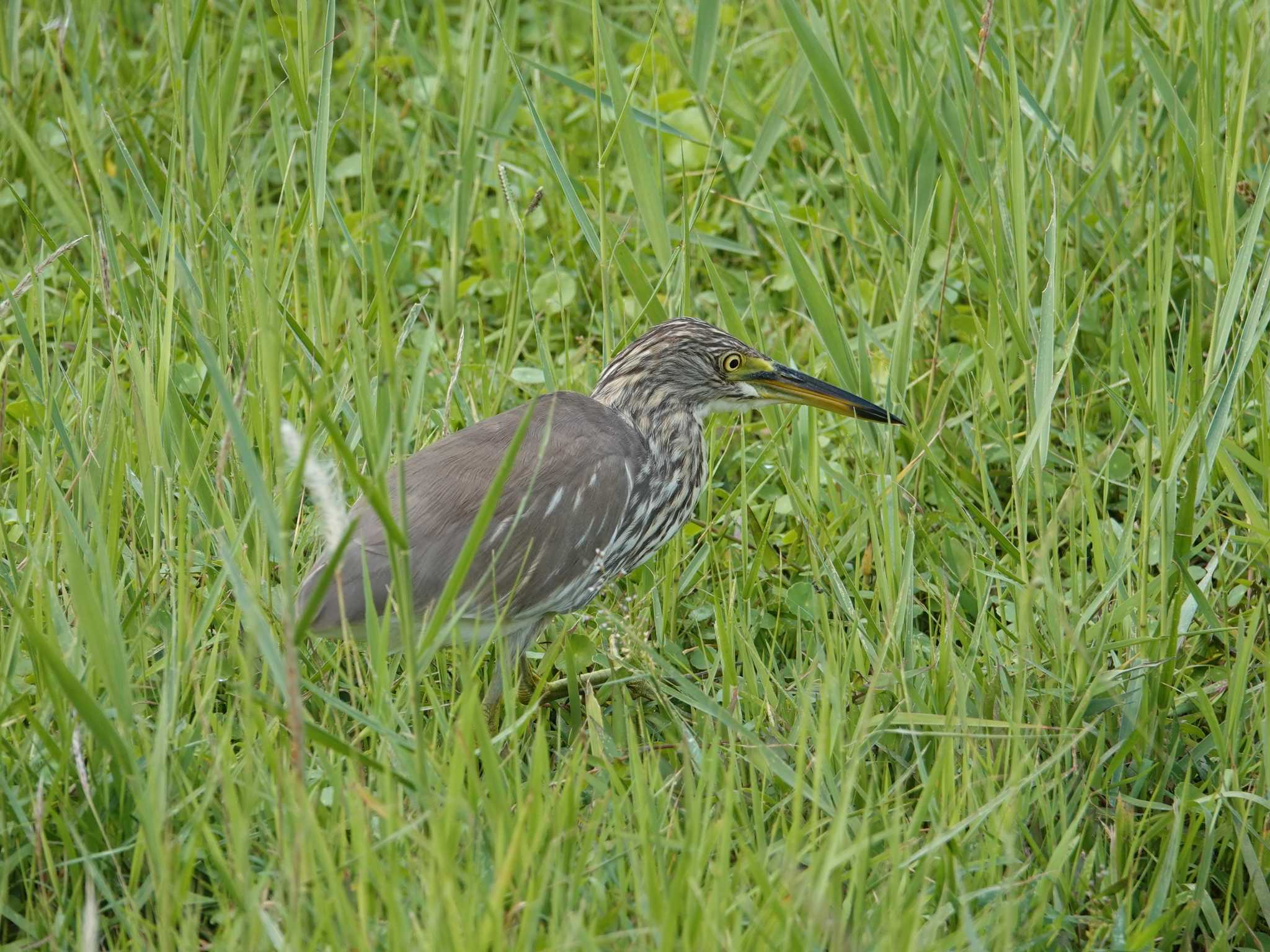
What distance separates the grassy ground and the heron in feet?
0.39

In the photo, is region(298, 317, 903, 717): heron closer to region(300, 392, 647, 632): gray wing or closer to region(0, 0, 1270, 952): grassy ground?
region(300, 392, 647, 632): gray wing

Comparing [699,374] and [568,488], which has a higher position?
[699,374]

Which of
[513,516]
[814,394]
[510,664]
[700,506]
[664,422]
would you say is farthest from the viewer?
[700,506]

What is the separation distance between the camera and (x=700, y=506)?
442cm

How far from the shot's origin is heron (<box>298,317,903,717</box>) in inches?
136

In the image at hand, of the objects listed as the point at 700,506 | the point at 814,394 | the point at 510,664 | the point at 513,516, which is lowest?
the point at 510,664

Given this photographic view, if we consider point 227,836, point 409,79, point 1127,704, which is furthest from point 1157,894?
point 409,79

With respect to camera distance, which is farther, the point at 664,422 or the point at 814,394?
the point at 664,422

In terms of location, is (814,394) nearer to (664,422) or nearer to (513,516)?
(664,422)

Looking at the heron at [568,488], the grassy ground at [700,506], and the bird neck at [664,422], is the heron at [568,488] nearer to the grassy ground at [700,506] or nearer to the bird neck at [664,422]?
the bird neck at [664,422]

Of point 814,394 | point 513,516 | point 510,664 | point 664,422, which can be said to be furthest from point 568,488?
point 814,394

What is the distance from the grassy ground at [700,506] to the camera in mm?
2619

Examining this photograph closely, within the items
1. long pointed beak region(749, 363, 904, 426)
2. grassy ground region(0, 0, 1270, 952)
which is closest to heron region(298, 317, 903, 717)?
long pointed beak region(749, 363, 904, 426)

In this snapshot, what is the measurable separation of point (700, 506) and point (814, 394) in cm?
54
